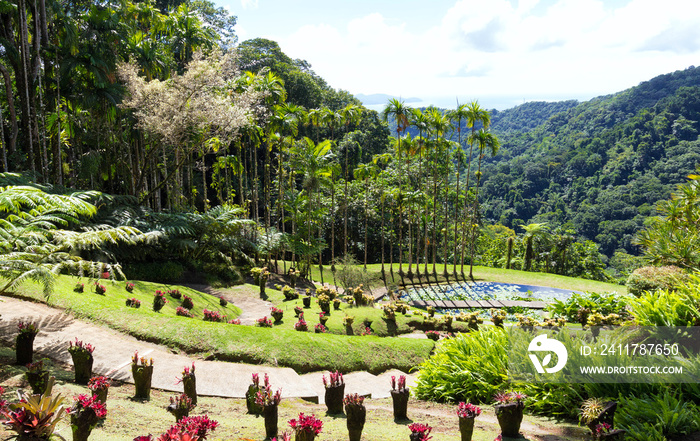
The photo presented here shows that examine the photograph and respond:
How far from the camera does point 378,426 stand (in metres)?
4.81

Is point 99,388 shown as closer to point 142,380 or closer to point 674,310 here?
point 142,380

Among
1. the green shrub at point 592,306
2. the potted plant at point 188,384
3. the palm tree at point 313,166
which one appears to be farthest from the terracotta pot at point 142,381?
the palm tree at point 313,166

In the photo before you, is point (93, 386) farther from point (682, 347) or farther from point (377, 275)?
point (377, 275)

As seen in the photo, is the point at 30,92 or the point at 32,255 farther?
the point at 30,92

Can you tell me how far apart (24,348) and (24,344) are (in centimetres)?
6

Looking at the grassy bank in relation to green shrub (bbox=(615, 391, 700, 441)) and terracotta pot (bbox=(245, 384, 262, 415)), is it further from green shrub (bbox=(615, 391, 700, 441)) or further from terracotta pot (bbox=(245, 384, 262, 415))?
green shrub (bbox=(615, 391, 700, 441))

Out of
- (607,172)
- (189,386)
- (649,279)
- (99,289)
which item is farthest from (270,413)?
(607,172)

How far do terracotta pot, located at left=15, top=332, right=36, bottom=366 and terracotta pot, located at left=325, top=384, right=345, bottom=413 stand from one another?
3.91 metres

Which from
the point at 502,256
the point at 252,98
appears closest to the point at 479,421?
the point at 252,98

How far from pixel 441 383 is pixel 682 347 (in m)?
3.31

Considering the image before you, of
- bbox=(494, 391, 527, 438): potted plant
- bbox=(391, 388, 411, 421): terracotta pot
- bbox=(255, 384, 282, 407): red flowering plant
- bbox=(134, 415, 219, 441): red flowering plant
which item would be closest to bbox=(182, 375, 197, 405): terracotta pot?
bbox=(255, 384, 282, 407): red flowering plant

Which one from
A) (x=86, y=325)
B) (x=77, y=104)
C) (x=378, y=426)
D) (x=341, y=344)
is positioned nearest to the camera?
(x=378, y=426)

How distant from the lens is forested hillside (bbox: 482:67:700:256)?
60625mm

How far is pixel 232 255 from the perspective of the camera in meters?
19.0
